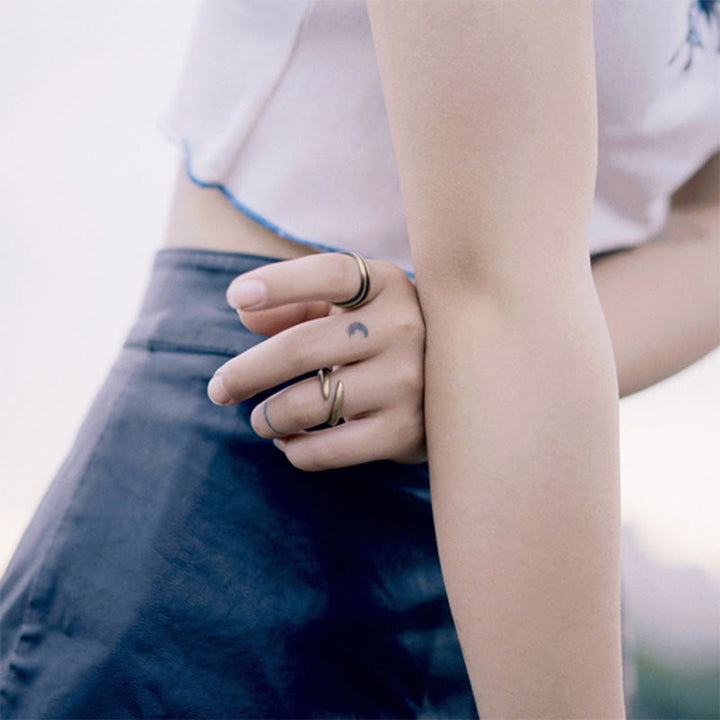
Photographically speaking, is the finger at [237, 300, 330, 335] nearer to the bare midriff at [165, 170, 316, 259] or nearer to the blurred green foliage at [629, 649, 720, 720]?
the bare midriff at [165, 170, 316, 259]

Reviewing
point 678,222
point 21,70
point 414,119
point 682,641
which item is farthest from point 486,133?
point 682,641

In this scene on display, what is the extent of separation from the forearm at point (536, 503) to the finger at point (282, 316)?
0.45 feet

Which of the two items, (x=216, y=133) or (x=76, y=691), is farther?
(x=216, y=133)

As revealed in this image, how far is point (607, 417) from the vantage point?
17.4 inches

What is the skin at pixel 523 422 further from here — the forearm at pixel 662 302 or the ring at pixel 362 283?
the forearm at pixel 662 302

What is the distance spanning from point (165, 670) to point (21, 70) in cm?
179

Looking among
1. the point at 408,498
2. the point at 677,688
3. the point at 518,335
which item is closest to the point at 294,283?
the point at 518,335

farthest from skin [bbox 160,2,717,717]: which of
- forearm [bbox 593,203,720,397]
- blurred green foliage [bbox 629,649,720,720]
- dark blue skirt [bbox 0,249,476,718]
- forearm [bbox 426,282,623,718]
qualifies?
blurred green foliage [bbox 629,649,720,720]

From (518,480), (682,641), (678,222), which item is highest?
(678,222)

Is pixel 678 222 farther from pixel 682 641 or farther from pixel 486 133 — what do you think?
pixel 682 641

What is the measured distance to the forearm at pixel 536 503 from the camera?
430mm

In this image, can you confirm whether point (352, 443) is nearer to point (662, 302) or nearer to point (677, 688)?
point (662, 302)

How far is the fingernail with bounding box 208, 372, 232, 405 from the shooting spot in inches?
Answer: 19.9

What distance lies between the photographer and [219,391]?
0.51m
